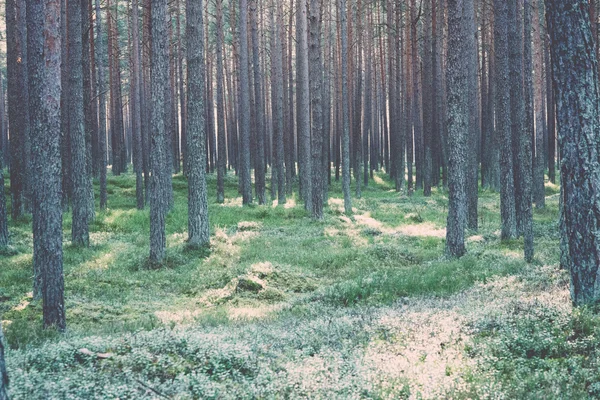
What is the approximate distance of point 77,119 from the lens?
14.8 metres

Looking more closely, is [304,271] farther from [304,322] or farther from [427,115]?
[427,115]

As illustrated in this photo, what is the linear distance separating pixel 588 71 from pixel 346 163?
16.5 m

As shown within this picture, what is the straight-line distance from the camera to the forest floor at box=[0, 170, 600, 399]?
486 cm

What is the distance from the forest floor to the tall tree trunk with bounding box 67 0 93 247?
2.14 ft

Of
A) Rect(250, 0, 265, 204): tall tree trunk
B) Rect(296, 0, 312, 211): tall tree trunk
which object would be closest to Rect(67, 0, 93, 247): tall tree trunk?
Rect(296, 0, 312, 211): tall tree trunk

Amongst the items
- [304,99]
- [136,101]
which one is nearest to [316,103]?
[304,99]

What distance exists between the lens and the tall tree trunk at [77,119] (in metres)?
14.5

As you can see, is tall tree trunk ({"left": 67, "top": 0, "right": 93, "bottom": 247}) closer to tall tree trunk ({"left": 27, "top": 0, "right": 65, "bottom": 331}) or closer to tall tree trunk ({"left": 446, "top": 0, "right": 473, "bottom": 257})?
tall tree trunk ({"left": 27, "top": 0, "right": 65, "bottom": 331})

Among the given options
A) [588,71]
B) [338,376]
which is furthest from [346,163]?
[338,376]

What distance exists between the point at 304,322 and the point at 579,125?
443 cm

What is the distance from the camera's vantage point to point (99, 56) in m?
22.8

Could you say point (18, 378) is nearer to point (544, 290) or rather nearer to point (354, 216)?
point (544, 290)

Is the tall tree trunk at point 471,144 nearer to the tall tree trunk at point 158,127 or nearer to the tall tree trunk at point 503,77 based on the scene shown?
the tall tree trunk at point 503,77

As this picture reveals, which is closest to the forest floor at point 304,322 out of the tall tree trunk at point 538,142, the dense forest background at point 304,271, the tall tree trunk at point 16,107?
the dense forest background at point 304,271
